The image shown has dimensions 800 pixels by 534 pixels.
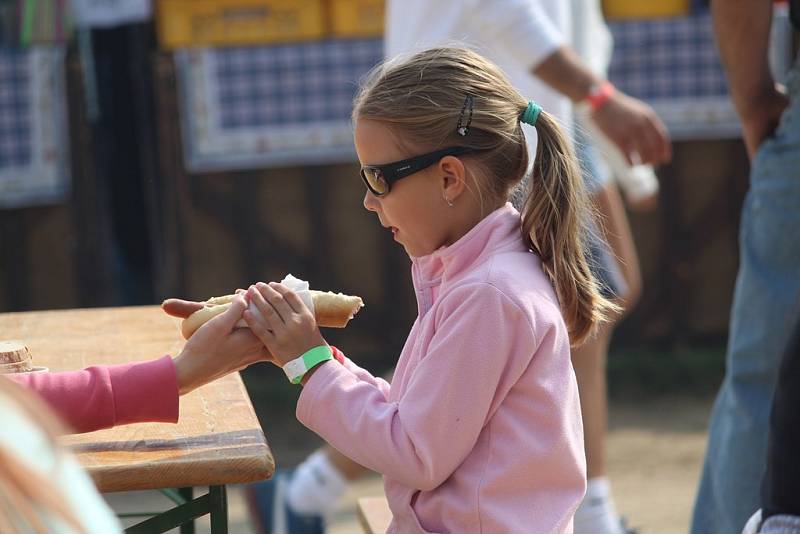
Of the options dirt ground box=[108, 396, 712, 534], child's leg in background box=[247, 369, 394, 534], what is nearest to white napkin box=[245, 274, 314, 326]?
child's leg in background box=[247, 369, 394, 534]

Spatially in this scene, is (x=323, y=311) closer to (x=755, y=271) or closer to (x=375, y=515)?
(x=375, y=515)

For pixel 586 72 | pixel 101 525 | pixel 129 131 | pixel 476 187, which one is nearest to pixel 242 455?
pixel 476 187

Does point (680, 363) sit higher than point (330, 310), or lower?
lower

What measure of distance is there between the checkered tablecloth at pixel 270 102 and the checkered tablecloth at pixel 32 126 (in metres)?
0.53

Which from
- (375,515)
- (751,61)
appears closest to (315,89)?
(751,61)

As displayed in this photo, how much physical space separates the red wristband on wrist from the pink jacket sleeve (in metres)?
1.60

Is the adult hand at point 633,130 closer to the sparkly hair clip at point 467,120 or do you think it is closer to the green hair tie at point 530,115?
the green hair tie at point 530,115

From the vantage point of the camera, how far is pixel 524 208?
2004mm

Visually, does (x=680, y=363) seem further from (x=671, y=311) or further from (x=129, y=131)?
(x=129, y=131)

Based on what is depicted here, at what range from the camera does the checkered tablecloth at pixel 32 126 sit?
5355mm

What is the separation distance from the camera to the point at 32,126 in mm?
5406

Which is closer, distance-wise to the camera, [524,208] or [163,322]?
[524,208]

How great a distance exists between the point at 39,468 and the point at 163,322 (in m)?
1.67

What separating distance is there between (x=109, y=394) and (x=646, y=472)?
3.21m
